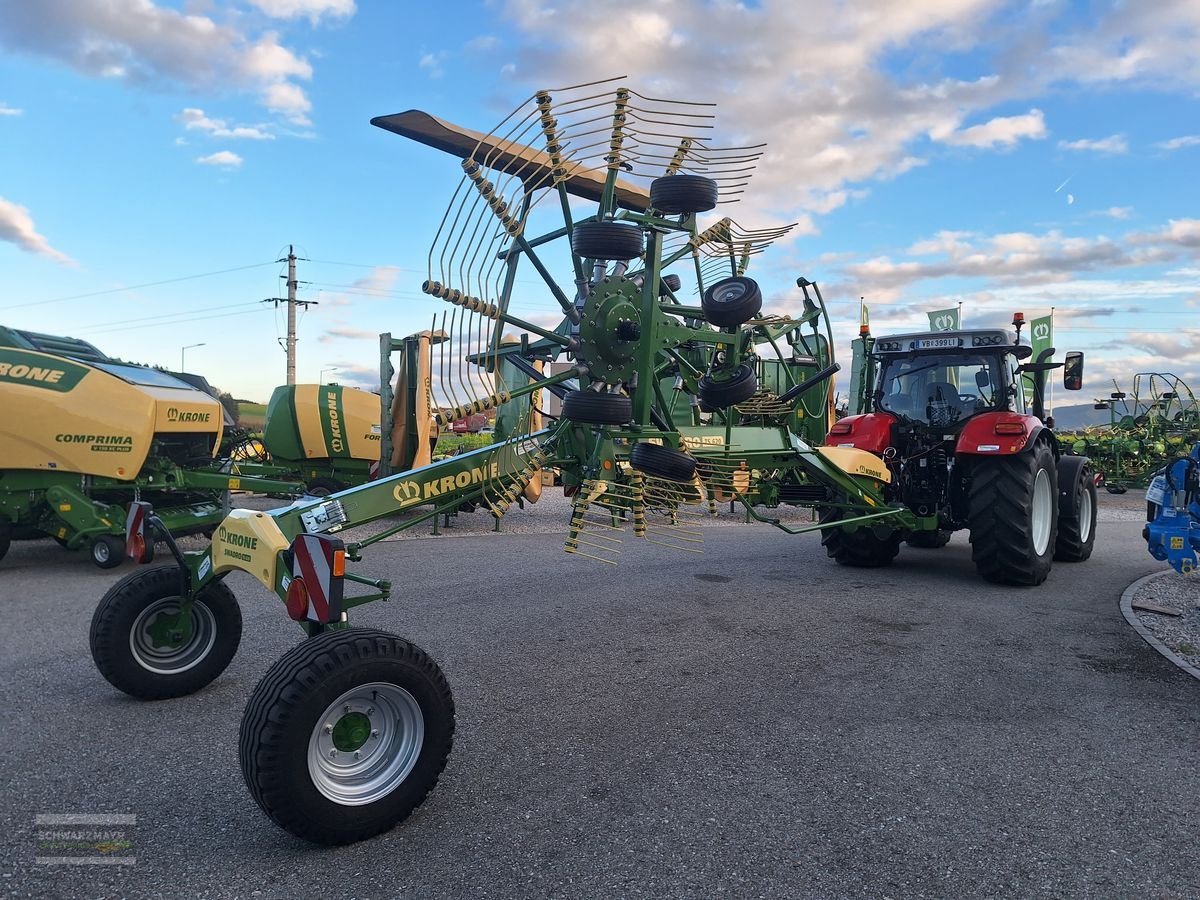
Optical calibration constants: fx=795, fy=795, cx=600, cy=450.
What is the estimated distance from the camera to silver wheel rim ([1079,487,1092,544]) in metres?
8.82

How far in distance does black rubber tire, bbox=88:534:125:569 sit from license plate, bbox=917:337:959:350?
8.25 m

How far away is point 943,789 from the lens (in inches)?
129

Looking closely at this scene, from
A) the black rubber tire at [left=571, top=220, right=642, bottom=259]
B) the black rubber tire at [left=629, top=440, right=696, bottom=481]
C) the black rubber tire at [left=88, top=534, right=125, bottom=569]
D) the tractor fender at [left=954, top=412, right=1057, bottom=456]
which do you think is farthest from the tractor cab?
the black rubber tire at [left=88, top=534, right=125, bottom=569]

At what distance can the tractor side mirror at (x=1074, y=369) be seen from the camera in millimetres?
7770

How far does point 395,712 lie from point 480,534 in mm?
7895

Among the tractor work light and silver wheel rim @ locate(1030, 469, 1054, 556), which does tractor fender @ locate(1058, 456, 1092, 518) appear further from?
the tractor work light

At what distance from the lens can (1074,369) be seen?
7797 millimetres

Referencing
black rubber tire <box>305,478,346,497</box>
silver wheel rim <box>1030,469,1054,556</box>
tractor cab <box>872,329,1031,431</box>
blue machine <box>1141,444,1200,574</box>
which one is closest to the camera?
blue machine <box>1141,444,1200,574</box>

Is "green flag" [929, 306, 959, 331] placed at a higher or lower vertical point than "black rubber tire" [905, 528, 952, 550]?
higher

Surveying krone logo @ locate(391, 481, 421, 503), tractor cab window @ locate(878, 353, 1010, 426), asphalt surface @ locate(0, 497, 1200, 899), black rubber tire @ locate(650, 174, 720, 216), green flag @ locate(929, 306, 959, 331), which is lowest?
asphalt surface @ locate(0, 497, 1200, 899)

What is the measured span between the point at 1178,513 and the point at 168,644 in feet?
25.6

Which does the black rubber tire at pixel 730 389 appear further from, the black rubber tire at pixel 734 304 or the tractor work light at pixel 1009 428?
the tractor work light at pixel 1009 428

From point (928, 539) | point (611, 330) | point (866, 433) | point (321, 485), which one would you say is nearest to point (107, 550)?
point (321, 485)

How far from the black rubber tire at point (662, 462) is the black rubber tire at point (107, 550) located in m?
5.98
